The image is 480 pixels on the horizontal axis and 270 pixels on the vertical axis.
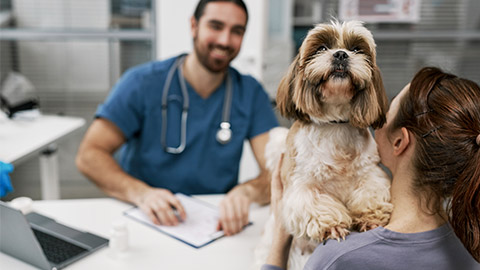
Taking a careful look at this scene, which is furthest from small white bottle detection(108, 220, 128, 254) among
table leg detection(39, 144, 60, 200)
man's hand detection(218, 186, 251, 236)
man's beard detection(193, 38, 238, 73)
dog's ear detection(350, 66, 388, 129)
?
table leg detection(39, 144, 60, 200)

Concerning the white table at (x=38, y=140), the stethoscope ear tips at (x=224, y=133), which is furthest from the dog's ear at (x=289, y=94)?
the white table at (x=38, y=140)

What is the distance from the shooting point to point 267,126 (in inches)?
76.8

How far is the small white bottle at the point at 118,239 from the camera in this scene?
1.23m

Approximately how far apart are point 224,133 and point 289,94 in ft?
3.14

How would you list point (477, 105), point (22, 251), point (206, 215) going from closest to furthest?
point (477, 105)
point (22, 251)
point (206, 215)

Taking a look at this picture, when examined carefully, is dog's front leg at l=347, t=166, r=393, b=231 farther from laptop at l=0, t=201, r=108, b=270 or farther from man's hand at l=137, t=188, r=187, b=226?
laptop at l=0, t=201, r=108, b=270

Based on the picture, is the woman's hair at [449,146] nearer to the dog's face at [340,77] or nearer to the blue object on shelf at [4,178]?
the dog's face at [340,77]

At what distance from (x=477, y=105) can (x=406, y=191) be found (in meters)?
0.22

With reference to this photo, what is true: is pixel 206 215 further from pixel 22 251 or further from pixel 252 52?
pixel 252 52

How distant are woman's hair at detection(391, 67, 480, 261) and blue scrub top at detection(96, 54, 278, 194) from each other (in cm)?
105

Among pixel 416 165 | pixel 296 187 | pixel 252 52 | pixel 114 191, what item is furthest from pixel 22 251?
pixel 252 52

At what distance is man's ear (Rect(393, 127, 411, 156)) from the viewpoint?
934 mm

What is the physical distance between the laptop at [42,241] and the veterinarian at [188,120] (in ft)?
1.22

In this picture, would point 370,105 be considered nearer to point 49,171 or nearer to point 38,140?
point 38,140
